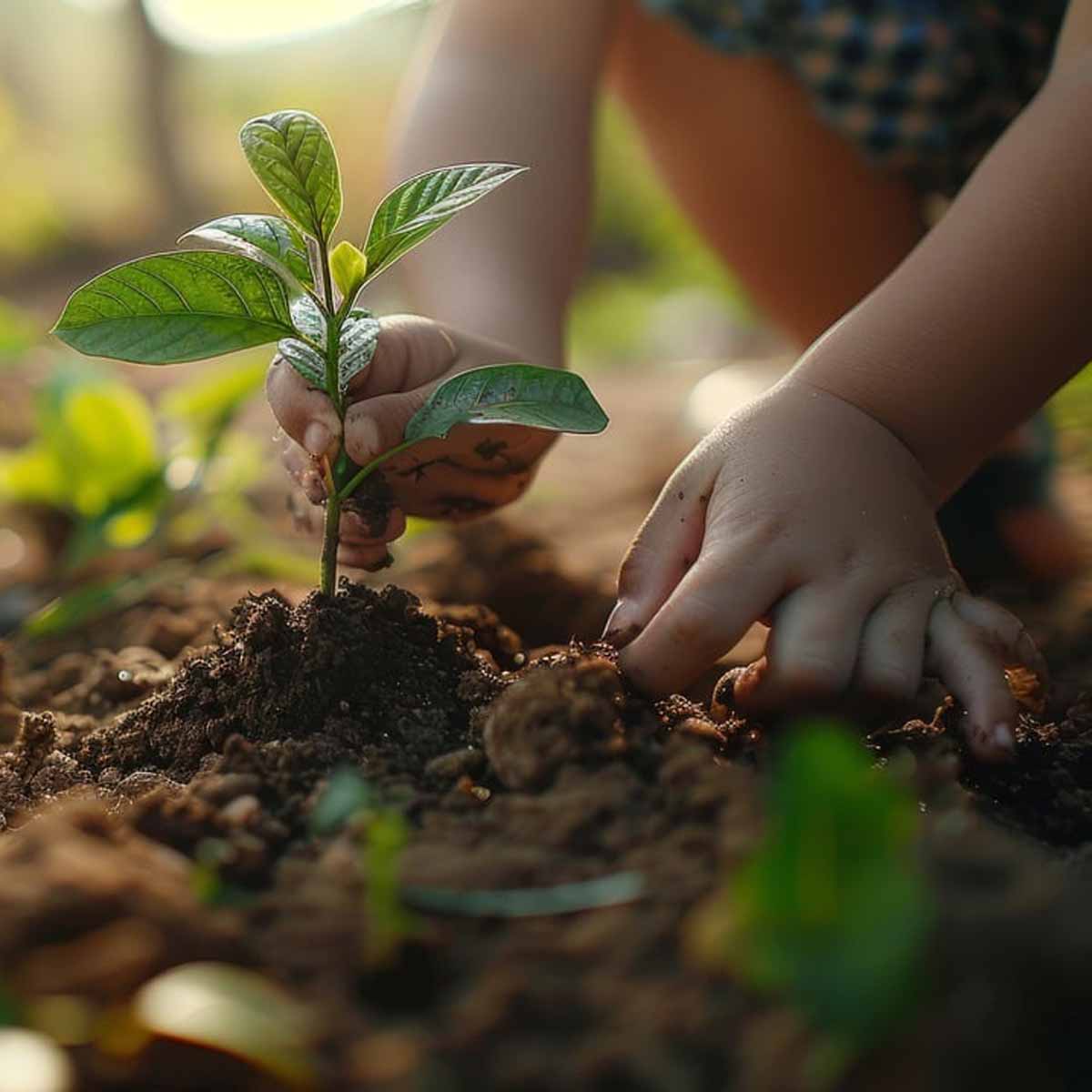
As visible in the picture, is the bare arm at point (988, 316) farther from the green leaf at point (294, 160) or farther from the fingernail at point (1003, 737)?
the green leaf at point (294, 160)

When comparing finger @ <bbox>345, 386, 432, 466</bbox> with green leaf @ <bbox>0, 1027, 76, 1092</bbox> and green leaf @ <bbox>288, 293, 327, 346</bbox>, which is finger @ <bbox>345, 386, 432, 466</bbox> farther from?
green leaf @ <bbox>0, 1027, 76, 1092</bbox>

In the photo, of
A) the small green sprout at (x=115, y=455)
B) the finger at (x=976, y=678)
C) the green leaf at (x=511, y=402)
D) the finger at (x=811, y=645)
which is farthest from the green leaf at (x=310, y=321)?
the small green sprout at (x=115, y=455)

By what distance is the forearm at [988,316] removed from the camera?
115 cm

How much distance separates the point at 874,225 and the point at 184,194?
611cm

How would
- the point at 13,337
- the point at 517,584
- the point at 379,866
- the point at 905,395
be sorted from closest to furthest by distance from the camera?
the point at 379,866, the point at 905,395, the point at 517,584, the point at 13,337

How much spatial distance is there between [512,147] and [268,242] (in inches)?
36.6

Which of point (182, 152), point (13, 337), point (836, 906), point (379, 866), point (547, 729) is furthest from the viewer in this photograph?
point (182, 152)

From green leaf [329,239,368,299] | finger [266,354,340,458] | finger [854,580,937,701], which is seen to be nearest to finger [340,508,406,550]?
finger [266,354,340,458]

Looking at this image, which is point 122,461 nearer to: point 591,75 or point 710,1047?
point 591,75

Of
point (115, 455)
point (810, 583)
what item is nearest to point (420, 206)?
point (810, 583)

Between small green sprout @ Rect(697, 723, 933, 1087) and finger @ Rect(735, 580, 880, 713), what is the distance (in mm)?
466

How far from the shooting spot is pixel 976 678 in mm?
956

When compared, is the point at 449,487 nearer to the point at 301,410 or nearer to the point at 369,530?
the point at 369,530

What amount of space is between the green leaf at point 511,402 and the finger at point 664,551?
6.0 inches
